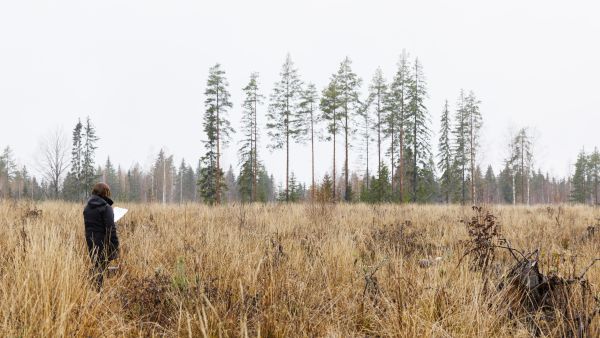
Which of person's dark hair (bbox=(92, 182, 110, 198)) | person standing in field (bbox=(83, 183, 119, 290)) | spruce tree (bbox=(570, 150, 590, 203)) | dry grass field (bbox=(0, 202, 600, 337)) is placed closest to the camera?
dry grass field (bbox=(0, 202, 600, 337))

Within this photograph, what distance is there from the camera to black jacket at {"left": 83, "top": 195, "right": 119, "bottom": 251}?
11.8ft

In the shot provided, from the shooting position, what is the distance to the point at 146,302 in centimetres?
273

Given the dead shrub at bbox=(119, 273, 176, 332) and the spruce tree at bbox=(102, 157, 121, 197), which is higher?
the spruce tree at bbox=(102, 157, 121, 197)

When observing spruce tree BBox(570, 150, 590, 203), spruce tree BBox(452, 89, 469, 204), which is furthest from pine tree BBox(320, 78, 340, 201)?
spruce tree BBox(570, 150, 590, 203)

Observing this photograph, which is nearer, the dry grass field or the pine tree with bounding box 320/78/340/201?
the dry grass field

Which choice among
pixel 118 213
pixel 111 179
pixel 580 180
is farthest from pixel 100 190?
pixel 111 179

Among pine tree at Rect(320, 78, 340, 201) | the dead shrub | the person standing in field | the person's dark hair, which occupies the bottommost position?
the dead shrub

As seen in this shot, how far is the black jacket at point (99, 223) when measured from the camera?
11.8ft

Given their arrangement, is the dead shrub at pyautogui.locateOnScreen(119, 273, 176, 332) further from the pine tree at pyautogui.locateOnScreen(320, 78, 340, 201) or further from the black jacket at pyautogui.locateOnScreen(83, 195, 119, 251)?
the pine tree at pyautogui.locateOnScreen(320, 78, 340, 201)

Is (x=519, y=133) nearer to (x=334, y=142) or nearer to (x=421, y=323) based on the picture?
Result: (x=334, y=142)

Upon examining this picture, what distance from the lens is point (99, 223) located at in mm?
3637

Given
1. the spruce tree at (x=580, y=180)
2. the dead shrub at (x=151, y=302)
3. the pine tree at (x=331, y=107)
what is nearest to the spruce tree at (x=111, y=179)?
the pine tree at (x=331, y=107)

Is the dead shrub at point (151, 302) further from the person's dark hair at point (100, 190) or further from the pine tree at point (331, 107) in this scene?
the pine tree at point (331, 107)

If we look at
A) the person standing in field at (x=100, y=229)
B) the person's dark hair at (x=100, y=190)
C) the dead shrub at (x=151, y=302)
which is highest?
the person's dark hair at (x=100, y=190)
